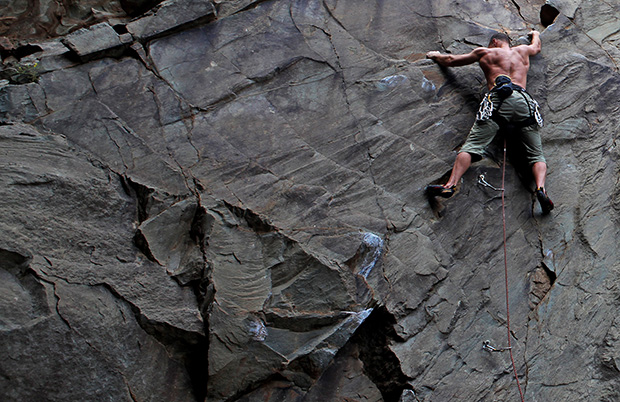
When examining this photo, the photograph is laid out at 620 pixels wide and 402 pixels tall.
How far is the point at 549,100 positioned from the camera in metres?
6.02

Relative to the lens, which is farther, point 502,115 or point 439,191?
point 502,115

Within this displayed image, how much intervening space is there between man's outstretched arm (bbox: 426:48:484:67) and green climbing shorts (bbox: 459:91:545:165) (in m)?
0.52

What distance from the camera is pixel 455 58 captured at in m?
5.89

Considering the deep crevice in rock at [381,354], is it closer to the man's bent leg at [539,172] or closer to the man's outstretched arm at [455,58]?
the man's bent leg at [539,172]

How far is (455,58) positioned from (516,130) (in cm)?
98

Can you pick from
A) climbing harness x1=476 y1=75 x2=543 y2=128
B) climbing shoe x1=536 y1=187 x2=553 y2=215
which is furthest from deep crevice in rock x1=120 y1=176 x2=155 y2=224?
climbing shoe x1=536 y1=187 x2=553 y2=215

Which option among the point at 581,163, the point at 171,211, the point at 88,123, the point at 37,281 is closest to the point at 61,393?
the point at 37,281

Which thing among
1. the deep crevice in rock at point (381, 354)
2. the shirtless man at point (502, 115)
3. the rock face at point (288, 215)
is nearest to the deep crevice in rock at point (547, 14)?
the rock face at point (288, 215)

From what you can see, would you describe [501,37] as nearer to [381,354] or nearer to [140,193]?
[381,354]

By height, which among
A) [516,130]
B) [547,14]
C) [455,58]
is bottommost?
[516,130]

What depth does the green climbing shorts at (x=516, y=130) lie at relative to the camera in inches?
213

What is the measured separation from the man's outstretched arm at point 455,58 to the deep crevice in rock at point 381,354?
270cm

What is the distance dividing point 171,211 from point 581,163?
3928 mm

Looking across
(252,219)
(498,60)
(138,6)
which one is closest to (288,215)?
(252,219)
